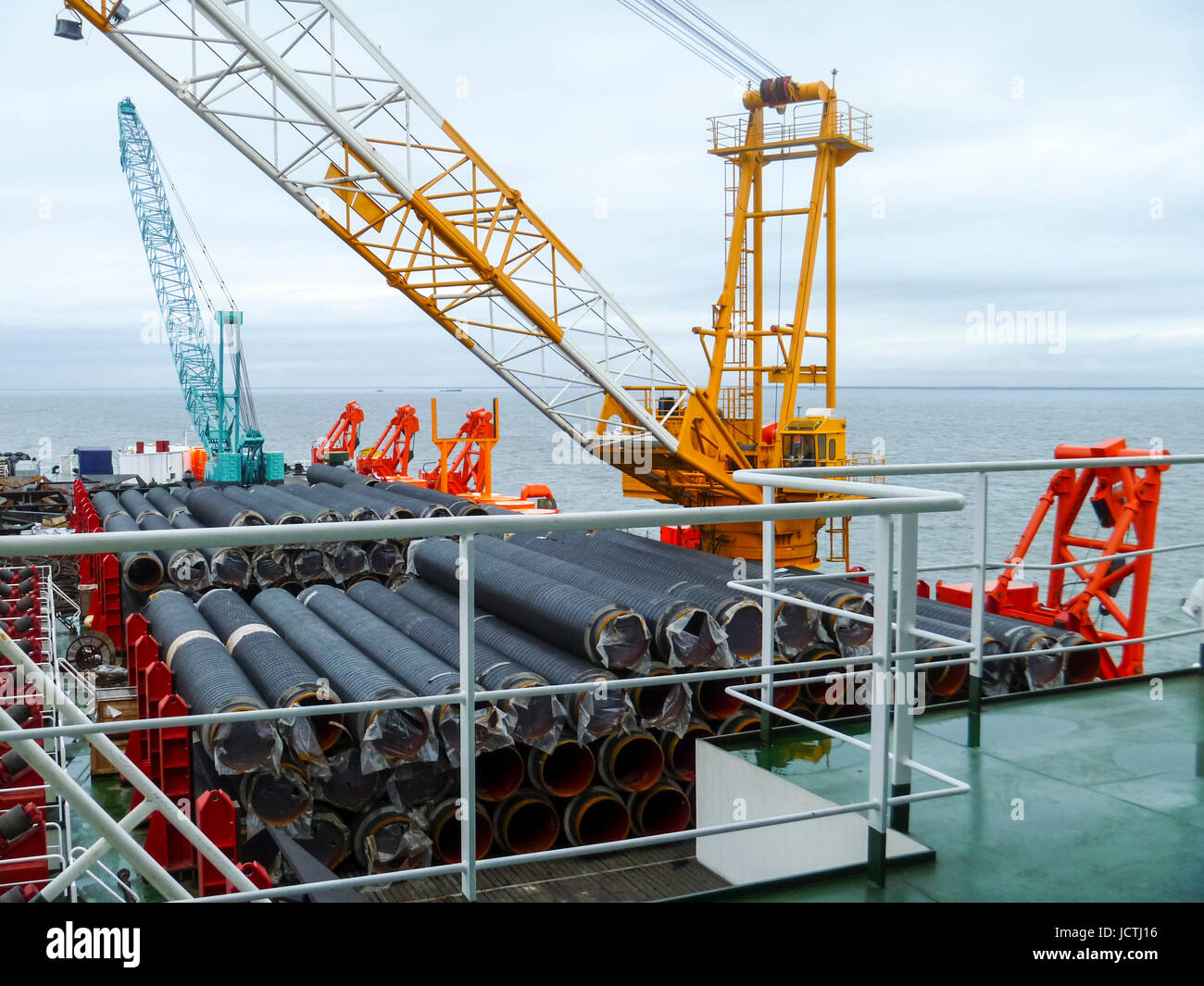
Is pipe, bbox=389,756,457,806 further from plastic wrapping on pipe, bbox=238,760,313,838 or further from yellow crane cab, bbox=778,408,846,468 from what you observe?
yellow crane cab, bbox=778,408,846,468

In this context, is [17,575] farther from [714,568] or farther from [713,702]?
[713,702]

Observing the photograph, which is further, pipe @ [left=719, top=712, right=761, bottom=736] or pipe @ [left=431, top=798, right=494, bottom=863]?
pipe @ [left=719, top=712, right=761, bottom=736]

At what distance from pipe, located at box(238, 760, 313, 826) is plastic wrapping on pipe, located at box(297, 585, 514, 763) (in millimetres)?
1241

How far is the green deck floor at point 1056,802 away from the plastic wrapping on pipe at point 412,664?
3.70 m

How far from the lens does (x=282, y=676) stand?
9906 mm

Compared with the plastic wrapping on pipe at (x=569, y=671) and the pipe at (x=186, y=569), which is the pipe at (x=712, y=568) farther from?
the pipe at (x=186, y=569)

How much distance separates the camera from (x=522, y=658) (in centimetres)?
1044

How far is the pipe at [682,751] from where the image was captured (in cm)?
1028

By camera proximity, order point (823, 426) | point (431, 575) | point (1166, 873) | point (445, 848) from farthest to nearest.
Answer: point (823, 426), point (431, 575), point (445, 848), point (1166, 873)

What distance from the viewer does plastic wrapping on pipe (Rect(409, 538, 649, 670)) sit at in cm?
984

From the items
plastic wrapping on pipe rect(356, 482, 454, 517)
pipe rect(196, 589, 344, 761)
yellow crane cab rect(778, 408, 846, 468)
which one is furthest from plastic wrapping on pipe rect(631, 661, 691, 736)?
yellow crane cab rect(778, 408, 846, 468)
